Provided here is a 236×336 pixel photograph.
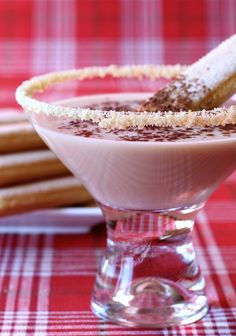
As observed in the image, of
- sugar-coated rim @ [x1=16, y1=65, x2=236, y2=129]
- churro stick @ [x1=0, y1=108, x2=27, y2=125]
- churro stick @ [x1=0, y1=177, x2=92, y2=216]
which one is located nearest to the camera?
sugar-coated rim @ [x1=16, y1=65, x2=236, y2=129]

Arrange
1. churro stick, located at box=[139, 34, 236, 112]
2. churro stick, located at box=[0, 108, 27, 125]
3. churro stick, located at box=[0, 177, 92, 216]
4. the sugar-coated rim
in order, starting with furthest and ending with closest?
churro stick, located at box=[0, 108, 27, 125] < churro stick, located at box=[0, 177, 92, 216] < churro stick, located at box=[139, 34, 236, 112] < the sugar-coated rim

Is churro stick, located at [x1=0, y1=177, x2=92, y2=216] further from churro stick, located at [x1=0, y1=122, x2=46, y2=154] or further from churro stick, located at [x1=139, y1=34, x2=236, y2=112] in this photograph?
churro stick, located at [x1=139, y1=34, x2=236, y2=112]

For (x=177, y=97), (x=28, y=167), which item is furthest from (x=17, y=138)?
(x=177, y=97)

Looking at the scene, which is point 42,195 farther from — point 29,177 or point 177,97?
point 177,97

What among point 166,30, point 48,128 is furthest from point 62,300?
point 166,30

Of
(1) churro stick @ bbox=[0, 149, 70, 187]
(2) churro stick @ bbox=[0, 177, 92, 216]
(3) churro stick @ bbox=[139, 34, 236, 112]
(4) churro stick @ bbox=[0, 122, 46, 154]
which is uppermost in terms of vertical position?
(3) churro stick @ bbox=[139, 34, 236, 112]

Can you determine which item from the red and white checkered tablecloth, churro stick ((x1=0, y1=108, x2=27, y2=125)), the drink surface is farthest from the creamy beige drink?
churro stick ((x1=0, y1=108, x2=27, y2=125))

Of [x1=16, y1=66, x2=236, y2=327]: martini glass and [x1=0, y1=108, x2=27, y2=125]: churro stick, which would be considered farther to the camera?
[x1=0, y1=108, x2=27, y2=125]: churro stick
